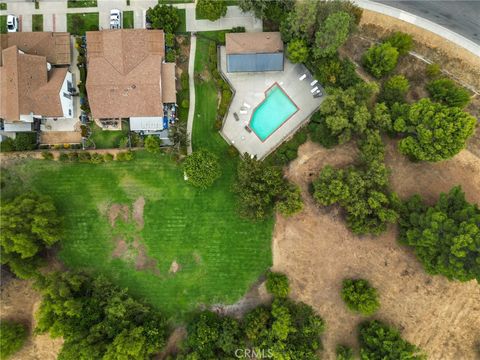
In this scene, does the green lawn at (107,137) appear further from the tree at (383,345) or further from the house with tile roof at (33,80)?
the tree at (383,345)

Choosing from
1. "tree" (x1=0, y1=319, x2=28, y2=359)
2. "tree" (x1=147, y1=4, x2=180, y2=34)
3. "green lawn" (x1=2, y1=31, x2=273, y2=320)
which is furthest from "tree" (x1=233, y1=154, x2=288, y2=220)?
"tree" (x1=0, y1=319, x2=28, y2=359)

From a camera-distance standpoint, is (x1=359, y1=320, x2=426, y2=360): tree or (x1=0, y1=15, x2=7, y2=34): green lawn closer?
(x1=359, y1=320, x2=426, y2=360): tree

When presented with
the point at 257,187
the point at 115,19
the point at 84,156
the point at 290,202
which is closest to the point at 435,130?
the point at 290,202

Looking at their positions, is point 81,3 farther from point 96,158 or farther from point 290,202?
point 290,202

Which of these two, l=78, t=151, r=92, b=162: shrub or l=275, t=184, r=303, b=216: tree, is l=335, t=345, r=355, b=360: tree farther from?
l=78, t=151, r=92, b=162: shrub

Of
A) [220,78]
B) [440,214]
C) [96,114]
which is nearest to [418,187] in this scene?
[440,214]

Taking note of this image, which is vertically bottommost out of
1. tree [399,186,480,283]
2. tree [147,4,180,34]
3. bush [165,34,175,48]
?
Result: tree [399,186,480,283]
